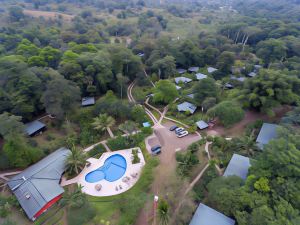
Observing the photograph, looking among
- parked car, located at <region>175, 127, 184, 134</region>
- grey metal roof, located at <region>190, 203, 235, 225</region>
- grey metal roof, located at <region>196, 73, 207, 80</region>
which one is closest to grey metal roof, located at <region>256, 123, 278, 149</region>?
parked car, located at <region>175, 127, 184, 134</region>

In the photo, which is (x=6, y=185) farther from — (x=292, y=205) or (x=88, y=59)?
(x=292, y=205)

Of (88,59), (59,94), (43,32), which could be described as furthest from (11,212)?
(43,32)

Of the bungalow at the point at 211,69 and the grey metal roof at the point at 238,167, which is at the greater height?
the bungalow at the point at 211,69

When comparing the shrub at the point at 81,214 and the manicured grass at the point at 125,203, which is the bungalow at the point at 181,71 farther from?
the shrub at the point at 81,214

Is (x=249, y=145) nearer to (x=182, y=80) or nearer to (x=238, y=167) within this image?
(x=238, y=167)

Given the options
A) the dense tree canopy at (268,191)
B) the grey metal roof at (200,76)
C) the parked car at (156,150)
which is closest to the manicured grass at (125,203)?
the parked car at (156,150)

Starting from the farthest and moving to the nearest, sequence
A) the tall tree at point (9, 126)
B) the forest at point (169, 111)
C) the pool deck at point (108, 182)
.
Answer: the tall tree at point (9, 126)
the pool deck at point (108, 182)
the forest at point (169, 111)

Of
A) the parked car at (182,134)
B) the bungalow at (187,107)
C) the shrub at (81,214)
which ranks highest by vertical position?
the bungalow at (187,107)

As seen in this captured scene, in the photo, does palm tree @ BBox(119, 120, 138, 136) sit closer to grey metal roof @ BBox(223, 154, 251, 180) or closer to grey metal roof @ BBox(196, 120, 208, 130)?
grey metal roof @ BBox(196, 120, 208, 130)
